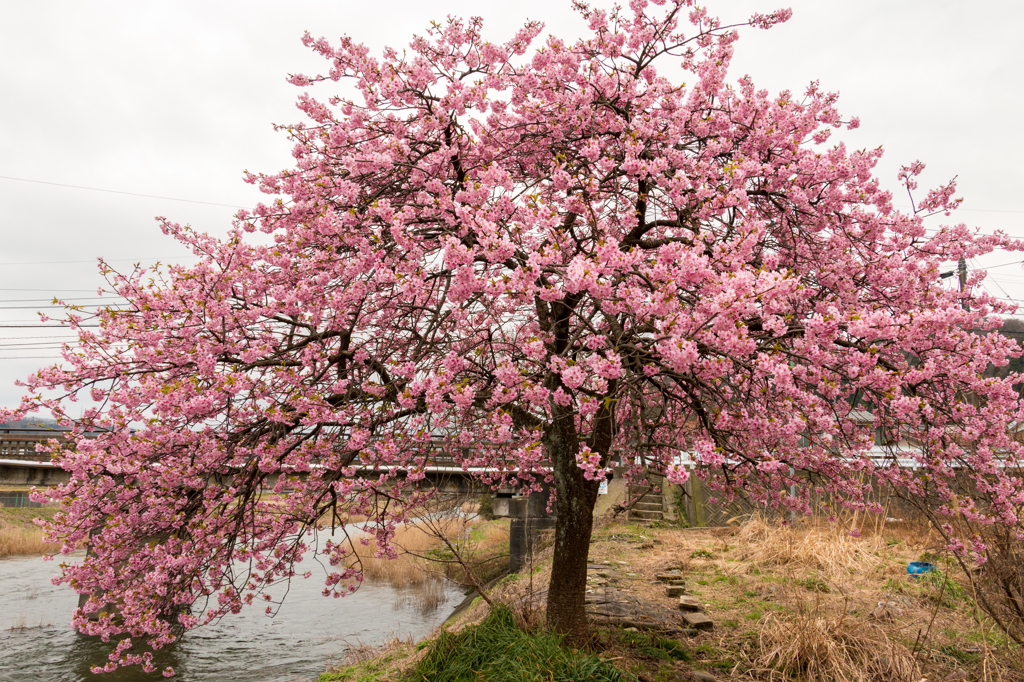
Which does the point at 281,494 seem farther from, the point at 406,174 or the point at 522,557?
the point at 522,557

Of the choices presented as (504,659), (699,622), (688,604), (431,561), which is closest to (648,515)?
(431,561)

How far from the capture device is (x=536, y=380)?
4.77 metres

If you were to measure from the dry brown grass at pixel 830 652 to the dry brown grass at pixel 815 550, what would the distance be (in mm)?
3098

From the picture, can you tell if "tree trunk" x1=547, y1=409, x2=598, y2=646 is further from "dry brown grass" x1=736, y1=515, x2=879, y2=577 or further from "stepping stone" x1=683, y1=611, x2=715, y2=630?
"dry brown grass" x1=736, y1=515, x2=879, y2=577

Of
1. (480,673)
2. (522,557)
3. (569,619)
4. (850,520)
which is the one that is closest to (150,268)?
(480,673)

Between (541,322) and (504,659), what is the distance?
320 cm

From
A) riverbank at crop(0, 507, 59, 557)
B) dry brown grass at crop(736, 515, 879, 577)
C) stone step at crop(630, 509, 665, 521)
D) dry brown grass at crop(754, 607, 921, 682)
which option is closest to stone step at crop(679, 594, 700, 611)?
dry brown grass at crop(754, 607, 921, 682)

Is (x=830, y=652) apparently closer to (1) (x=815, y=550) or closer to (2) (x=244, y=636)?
(1) (x=815, y=550)

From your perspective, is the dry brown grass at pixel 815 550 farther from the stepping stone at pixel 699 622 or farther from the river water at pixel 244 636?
the river water at pixel 244 636

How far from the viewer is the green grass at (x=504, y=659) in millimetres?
4914

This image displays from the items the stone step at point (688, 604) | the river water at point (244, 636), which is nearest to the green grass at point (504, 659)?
the stone step at point (688, 604)

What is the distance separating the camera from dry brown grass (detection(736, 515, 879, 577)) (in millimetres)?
8758

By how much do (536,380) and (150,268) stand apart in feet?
13.2

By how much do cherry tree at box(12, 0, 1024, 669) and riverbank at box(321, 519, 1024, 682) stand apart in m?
1.04
